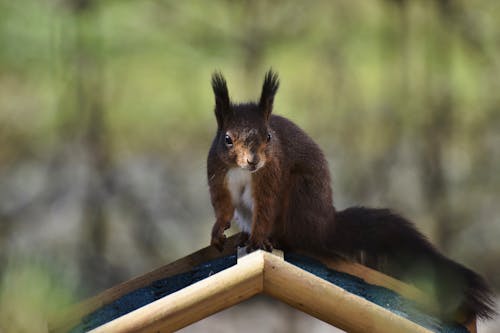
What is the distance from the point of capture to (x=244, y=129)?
1624 millimetres

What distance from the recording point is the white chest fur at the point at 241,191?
1.70 m

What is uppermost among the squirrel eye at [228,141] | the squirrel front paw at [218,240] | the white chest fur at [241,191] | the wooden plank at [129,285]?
the squirrel eye at [228,141]

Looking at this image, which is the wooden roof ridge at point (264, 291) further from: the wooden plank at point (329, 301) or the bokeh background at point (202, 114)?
the bokeh background at point (202, 114)

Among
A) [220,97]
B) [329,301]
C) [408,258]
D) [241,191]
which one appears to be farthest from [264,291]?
[408,258]

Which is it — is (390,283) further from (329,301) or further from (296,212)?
(329,301)

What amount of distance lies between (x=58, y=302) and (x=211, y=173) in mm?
579

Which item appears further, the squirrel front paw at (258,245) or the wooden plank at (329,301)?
the squirrel front paw at (258,245)

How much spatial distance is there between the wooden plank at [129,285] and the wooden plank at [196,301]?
34 cm

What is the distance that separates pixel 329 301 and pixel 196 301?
249 millimetres

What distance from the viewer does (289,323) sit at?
3.31m

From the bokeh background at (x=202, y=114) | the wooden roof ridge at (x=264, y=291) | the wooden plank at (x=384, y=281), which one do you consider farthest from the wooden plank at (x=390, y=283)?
the bokeh background at (x=202, y=114)

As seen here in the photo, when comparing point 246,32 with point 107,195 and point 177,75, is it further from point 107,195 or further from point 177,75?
point 107,195

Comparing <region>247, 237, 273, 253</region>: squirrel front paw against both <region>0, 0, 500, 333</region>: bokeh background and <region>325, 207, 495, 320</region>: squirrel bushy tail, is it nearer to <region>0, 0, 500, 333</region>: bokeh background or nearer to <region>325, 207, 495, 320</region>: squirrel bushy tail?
<region>325, 207, 495, 320</region>: squirrel bushy tail

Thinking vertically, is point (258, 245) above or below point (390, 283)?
above
